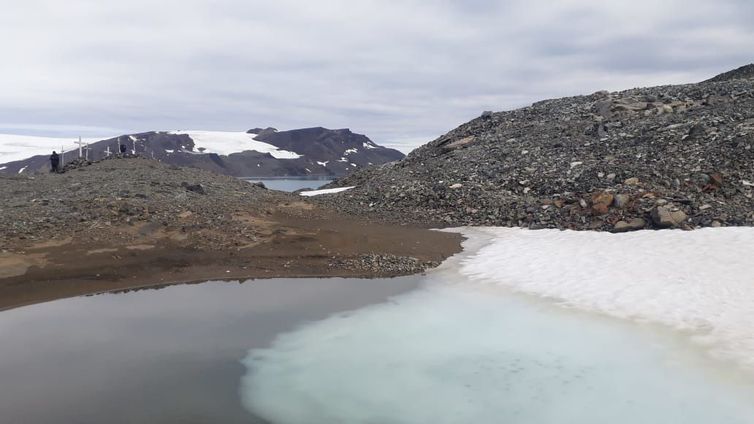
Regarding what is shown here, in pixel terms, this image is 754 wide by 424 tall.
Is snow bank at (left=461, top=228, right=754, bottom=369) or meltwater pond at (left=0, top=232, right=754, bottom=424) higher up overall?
snow bank at (left=461, top=228, right=754, bottom=369)

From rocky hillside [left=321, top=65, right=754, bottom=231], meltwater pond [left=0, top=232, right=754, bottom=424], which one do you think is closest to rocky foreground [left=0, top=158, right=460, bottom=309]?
meltwater pond [left=0, top=232, right=754, bottom=424]

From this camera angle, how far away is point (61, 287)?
13.3 m

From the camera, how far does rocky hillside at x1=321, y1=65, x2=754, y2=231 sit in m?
19.3

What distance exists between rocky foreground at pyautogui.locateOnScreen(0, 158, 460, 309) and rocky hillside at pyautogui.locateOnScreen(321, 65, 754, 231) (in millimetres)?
4140

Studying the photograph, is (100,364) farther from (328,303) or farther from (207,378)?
(328,303)

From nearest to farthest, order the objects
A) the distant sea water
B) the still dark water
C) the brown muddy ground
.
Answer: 1. the still dark water
2. the brown muddy ground
3. the distant sea water

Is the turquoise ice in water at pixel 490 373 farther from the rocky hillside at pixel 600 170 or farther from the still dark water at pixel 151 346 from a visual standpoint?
the rocky hillside at pixel 600 170

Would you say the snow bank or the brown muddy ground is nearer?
the snow bank

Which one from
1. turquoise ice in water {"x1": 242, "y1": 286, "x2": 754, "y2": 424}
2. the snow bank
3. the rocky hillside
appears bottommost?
turquoise ice in water {"x1": 242, "y1": 286, "x2": 754, "y2": 424}

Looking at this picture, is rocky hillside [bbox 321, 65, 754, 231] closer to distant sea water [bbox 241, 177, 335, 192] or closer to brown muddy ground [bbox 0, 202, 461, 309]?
brown muddy ground [bbox 0, 202, 461, 309]

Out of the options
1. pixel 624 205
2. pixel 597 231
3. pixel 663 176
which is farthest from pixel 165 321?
pixel 663 176

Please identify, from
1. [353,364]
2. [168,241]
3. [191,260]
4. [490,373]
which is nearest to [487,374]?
[490,373]

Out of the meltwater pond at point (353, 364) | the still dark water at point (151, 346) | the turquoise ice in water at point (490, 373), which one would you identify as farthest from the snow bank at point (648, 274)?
the still dark water at point (151, 346)

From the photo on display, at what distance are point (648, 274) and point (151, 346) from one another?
12574 millimetres
